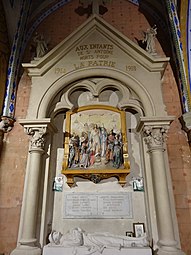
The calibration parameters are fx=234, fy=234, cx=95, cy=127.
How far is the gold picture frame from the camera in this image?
452 centimetres

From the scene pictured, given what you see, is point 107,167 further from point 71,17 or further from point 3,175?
point 71,17

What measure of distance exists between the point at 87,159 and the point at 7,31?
12.1 feet

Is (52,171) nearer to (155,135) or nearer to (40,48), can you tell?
(155,135)

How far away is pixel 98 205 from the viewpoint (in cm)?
446

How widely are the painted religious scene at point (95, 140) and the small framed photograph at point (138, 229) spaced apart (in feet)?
3.57

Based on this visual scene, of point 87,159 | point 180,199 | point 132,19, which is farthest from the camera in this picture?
point 132,19

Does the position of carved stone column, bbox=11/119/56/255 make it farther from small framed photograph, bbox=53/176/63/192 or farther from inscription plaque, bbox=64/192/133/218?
inscription plaque, bbox=64/192/133/218

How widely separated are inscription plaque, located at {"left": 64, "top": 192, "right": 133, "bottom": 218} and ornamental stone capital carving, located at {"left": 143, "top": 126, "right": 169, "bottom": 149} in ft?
3.51

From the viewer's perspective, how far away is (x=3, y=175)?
471 centimetres

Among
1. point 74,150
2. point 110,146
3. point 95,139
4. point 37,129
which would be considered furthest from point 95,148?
point 37,129

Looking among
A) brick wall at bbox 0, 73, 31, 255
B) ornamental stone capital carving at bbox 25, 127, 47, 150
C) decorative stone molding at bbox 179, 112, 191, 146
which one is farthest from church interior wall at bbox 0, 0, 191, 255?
ornamental stone capital carving at bbox 25, 127, 47, 150

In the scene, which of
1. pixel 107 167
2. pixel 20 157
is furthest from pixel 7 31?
pixel 107 167

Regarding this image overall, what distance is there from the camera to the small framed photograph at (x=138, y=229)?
13.5ft

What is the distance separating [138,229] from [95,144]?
5.83ft
